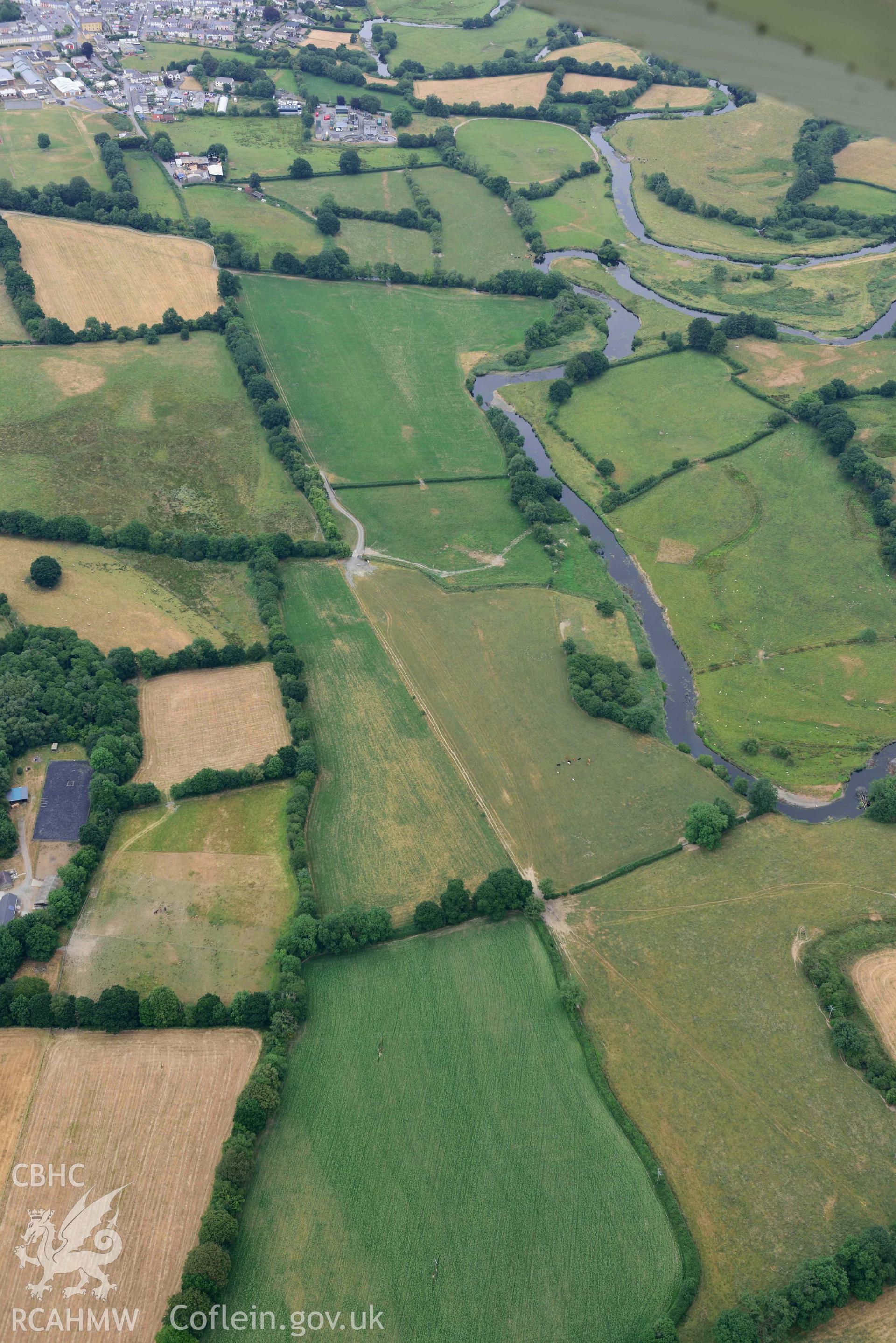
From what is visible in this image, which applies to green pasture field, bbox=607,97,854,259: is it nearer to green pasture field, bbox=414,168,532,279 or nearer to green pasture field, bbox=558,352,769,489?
green pasture field, bbox=414,168,532,279

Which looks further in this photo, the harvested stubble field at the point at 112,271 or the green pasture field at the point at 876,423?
the harvested stubble field at the point at 112,271

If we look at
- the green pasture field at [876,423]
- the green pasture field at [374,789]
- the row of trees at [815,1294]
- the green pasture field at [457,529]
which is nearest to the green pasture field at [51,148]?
the green pasture field at [457,529]

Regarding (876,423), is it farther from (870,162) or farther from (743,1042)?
(743,1042)

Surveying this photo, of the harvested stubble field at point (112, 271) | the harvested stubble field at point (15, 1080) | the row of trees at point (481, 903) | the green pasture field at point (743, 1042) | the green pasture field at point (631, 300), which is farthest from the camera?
the green pasture field at point (631, 300)

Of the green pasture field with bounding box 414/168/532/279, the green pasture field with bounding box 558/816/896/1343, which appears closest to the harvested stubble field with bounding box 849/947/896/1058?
the green pasture field with bounding box 558/816/896/1343

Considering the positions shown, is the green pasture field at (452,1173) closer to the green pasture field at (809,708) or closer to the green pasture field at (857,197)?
the green pasture field at (809,708)

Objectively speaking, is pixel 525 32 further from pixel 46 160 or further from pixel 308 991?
pixel 308 991
